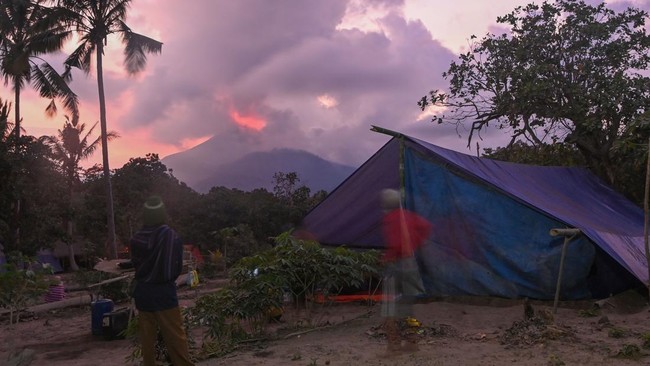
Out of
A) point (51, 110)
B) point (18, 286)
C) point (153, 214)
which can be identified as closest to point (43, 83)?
point (51, 110)

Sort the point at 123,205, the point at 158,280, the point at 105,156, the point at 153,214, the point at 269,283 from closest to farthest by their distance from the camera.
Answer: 1. the point at 158,280
2. the point at 153,214
3. the point at 269,283
4. the point at 105,156
5. the point at 123,205

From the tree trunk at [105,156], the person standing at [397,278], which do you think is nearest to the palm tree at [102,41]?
the tree trunk at [105,156]

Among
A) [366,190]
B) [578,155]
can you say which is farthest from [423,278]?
[578,155]

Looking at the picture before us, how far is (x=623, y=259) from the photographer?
7484 millimetres

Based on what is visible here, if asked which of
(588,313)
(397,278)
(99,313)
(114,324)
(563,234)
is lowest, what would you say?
(588,313)

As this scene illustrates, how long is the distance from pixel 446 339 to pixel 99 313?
186 inches

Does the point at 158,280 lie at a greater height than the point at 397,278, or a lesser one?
greater

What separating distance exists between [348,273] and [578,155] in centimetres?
969

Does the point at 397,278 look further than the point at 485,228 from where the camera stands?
No

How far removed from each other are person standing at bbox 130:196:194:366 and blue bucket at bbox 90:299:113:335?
3.97 m

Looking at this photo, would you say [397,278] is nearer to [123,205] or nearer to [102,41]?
[102,41]

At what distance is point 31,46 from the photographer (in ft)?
57.8

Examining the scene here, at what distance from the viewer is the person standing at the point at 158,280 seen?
4230 millimetres

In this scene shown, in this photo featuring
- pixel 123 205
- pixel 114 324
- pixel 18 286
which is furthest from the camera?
pixel 123 205
